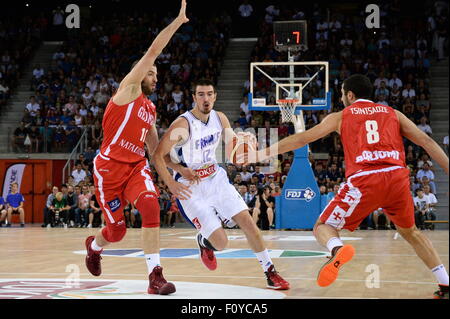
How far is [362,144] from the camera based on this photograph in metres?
4.89

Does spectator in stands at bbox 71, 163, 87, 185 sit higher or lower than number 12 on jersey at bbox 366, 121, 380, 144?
lower

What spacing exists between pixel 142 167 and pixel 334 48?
16013mm

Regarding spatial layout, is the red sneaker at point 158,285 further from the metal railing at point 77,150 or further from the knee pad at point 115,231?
the metal railing at point 77,150

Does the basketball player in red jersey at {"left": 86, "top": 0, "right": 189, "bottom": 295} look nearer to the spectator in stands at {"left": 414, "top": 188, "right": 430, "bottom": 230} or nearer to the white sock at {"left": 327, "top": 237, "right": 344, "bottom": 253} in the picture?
the white sock at {"left": 327, "top": 237, "right": 344, "bottom": 253}

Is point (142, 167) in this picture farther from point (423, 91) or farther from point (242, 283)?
point (423, 91)

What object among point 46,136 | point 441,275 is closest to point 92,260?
point 441,275

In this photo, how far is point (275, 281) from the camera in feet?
18.6

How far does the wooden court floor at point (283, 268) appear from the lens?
569 centimetres

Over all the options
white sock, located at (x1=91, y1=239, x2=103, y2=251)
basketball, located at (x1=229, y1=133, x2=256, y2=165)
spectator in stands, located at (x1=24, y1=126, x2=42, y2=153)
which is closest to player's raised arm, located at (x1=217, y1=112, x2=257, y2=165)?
basketball, located at (x1=229, y1=133, x2=256, y2=165)

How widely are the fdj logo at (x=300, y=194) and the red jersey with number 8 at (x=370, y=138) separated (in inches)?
399

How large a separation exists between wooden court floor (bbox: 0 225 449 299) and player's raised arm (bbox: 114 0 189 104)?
6.18 ft

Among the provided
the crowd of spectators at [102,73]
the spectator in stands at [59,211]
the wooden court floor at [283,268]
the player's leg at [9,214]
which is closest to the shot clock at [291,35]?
the wooden court floor at [283,268]

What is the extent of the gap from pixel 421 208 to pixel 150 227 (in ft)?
37.3

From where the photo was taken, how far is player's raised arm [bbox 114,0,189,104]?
5215 millimetres
